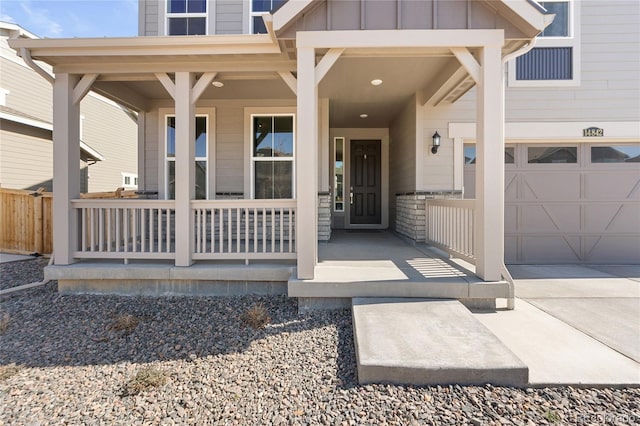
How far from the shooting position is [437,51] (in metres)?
3.68

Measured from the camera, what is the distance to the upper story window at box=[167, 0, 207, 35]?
18.9ft

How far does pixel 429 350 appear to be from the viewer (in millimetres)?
2387

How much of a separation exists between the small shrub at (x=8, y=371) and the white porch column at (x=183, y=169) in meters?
1.68

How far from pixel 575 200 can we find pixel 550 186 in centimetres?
52

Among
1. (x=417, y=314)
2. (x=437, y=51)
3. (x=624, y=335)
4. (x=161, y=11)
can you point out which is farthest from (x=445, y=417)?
(x=161, y=11)

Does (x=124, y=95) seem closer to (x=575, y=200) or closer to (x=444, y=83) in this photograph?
(x=444, y=83)

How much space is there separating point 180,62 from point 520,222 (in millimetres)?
6059

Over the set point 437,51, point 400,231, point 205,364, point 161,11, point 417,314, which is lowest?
point 205,364

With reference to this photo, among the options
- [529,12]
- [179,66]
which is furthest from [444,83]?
A: [179,66]

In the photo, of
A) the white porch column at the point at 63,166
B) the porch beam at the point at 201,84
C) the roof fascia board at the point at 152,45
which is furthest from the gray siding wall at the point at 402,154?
the white porch column at the point at 63,166

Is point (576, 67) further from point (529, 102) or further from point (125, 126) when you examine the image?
point (125, 126)

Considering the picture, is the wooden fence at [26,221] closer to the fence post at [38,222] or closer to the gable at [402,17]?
the fence post at [38,222]

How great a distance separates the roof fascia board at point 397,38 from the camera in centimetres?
346

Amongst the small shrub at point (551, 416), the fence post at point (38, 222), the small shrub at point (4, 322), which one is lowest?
the small shrub at point (551, 416)
